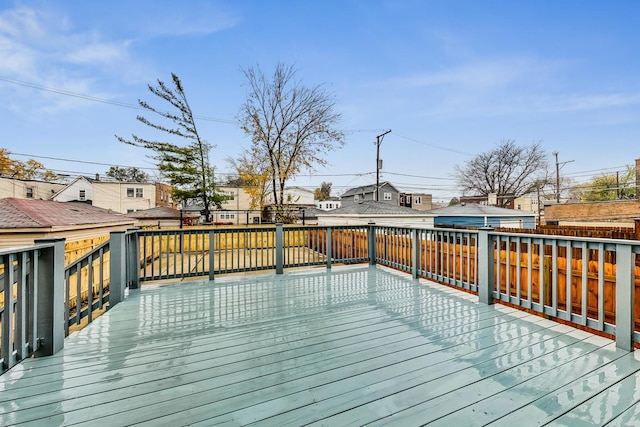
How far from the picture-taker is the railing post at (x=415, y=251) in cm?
461

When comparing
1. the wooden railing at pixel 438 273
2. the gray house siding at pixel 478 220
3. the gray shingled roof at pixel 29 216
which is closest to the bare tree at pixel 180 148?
the gray shingled roof at pixel 29 216

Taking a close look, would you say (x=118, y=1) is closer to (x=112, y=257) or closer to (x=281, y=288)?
(x=112, y=257)

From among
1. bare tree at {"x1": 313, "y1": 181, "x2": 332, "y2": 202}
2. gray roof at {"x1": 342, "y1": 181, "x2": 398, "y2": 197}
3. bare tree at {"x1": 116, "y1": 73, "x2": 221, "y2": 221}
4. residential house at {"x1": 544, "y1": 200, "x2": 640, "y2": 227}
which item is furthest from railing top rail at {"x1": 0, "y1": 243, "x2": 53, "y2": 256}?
bare tree at {"x1": 313, "y1": 181, "x2": 332, "y2": 202}

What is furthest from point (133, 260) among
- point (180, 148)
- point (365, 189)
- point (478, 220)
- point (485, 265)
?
point (365, 189)

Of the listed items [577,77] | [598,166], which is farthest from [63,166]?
[598,166]

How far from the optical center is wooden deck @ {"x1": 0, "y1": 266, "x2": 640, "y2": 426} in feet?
5.01

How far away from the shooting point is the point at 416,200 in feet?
106

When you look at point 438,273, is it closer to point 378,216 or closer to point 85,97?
point 378,216

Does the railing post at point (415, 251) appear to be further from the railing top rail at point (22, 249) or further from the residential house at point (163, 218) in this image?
the residential house at point (163, 218)

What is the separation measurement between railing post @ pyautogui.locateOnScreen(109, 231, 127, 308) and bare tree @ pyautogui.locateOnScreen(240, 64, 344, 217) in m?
10.2

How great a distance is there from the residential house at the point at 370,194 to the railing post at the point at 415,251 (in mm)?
22559

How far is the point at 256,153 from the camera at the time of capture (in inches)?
574

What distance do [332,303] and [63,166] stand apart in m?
31.6

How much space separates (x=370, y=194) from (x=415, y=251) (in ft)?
77.5
